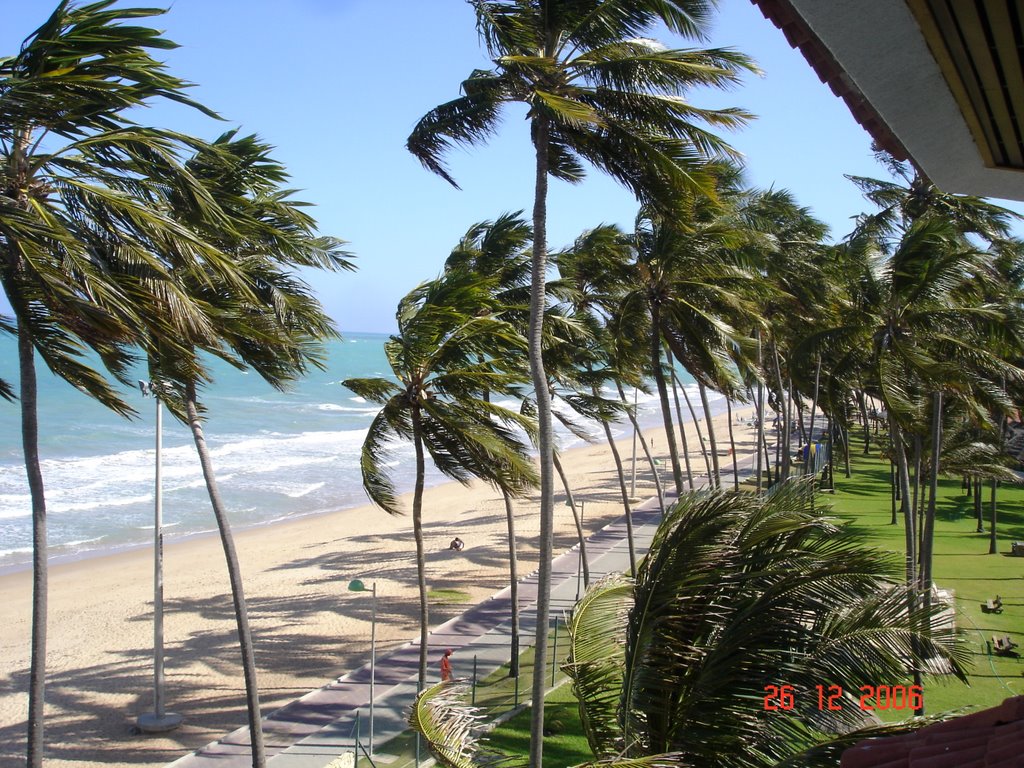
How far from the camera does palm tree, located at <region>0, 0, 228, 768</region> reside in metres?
6.08

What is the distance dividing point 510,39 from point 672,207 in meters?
2.33

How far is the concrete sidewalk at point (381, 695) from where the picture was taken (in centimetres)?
1277

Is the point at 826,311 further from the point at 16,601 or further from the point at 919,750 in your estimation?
the point at 16,601

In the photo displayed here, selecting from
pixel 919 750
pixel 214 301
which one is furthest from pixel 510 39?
pixel 919 750

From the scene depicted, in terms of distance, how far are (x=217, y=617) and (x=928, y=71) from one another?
810 inches

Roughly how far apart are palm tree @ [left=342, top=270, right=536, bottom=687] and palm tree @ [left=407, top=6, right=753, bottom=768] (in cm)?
307

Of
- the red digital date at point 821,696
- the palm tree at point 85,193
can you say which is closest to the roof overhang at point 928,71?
the red digital date at point 821,696

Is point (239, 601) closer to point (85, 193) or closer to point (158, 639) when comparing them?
point (158, 639)

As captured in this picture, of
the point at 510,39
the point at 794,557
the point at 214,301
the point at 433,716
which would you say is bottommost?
the point at 433,716

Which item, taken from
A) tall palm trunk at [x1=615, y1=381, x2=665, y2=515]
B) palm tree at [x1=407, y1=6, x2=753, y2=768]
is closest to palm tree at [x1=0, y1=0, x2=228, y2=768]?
palm tree at [x1=407, y1=6, x2=753, y2=768]

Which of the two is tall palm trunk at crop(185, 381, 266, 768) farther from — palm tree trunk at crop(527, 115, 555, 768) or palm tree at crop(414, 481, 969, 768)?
palm tree at crop(414, 481, 969, 768)

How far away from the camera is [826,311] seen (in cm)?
1909

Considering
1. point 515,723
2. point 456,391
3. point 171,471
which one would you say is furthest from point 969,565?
point 171,471

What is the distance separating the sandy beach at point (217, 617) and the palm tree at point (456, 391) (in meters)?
0.74
